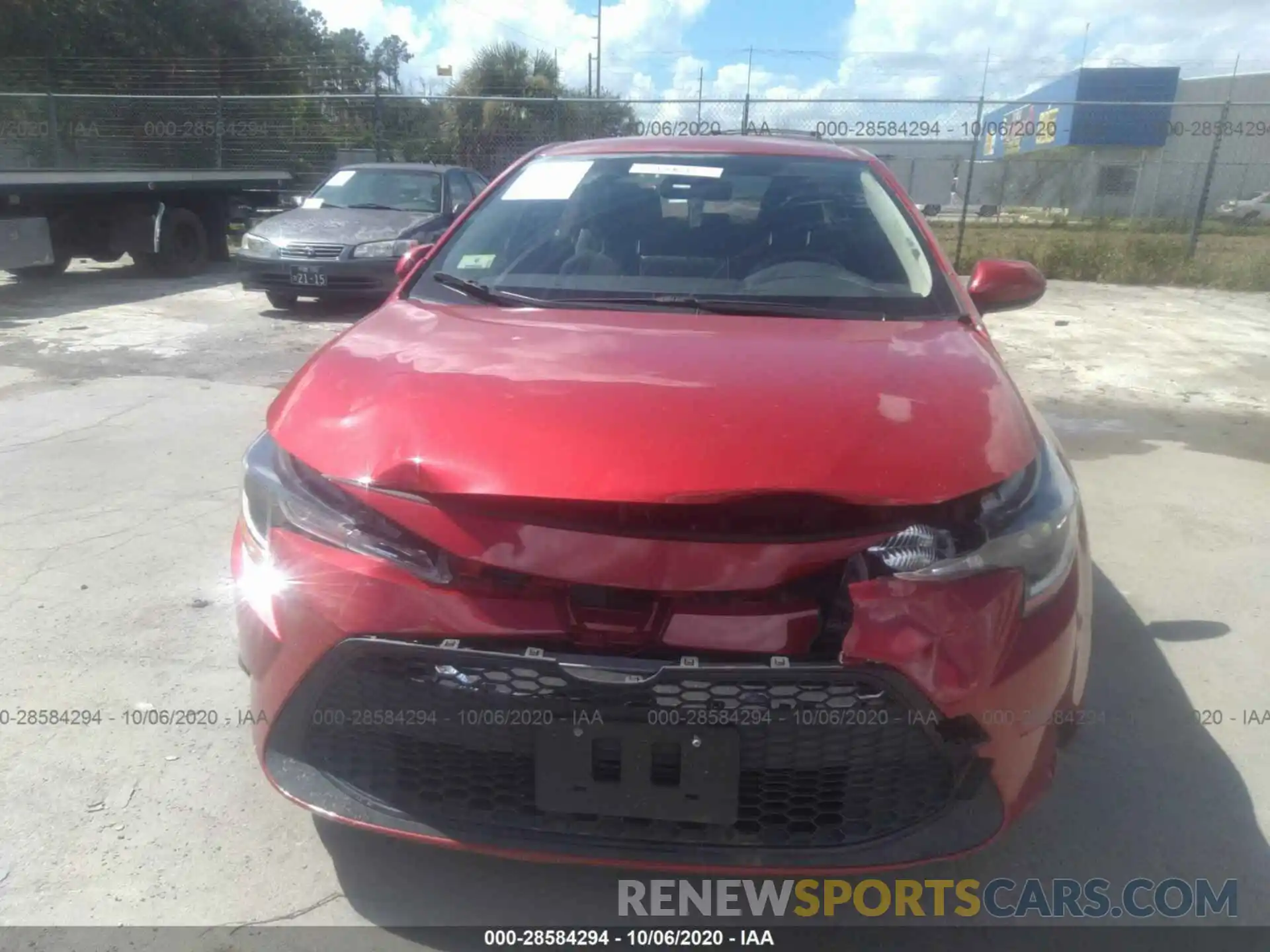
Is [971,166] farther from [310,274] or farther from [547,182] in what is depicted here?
[547,182]

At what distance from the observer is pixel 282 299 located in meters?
9.30

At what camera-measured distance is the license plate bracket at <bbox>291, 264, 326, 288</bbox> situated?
8633 millimetres

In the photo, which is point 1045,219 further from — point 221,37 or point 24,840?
point 24,840

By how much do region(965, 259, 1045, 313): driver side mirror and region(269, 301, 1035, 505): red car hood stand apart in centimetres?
102

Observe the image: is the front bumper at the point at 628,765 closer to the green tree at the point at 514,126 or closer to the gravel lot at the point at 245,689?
the gravel lot at the point at 245,689

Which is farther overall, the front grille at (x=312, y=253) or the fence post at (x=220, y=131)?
the fence post at (x=220, y=131)

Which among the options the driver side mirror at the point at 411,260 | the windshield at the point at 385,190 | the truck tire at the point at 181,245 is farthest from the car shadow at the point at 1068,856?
the truck tire at the point at 181,245

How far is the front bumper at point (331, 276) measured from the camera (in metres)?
8.61

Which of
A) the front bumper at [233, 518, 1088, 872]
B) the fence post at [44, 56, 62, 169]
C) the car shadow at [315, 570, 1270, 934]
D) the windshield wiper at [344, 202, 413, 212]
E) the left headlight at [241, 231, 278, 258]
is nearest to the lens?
the front bumper at [233, 518, 1088, 872]

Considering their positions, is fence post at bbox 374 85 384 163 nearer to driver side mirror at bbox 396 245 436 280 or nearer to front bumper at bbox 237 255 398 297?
front bumper at bbox 237 255 398 297

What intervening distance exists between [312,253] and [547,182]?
591cm

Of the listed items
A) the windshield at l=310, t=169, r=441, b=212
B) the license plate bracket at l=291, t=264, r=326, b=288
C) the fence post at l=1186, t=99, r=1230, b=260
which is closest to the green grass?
the fence post at l=1186, t=99, r=1230, b=260

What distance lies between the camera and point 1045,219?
83.9ft

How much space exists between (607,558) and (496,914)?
2.97 feet
